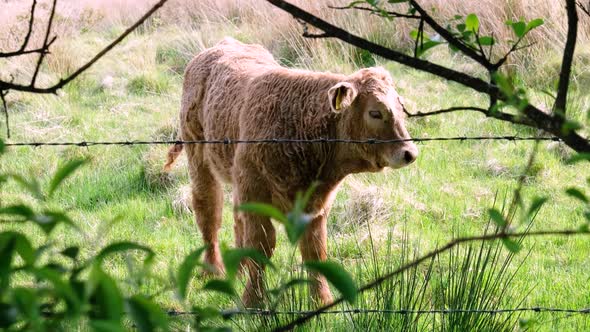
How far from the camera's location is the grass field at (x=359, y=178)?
4945 millimetres

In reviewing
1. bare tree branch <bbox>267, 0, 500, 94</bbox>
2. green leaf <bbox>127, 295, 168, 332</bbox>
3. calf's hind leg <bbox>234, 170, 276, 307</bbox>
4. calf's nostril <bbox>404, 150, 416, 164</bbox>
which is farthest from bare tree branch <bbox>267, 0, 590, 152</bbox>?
calf's hind leg <bbox>234, 170, 276, 307</bbox>

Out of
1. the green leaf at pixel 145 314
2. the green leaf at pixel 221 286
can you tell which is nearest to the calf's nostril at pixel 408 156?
the green leaf at pixel 221 286

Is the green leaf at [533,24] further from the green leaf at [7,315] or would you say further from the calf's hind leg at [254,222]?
the calf's hind leg at [254,222]

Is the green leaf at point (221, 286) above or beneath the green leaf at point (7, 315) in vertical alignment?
above

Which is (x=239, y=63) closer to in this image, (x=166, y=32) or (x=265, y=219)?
(x=265, y=219)

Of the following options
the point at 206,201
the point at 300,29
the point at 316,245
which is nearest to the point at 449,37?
the point at 316,245

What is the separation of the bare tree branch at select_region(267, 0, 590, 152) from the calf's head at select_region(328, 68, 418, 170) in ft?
8.58

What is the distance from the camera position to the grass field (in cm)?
495

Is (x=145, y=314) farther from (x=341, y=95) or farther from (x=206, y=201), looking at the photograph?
(x=206, y=201)

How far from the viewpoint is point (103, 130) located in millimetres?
8914

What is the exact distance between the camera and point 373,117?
4.52 m

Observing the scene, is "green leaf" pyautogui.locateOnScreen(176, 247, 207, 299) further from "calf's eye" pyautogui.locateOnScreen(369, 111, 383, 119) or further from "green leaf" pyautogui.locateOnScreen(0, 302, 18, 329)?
"calf's eye" pyautogui.locateOnScreen(369, 111, 383, 119)

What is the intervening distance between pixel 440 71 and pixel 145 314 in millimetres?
876

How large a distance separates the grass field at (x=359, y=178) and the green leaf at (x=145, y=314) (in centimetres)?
255
